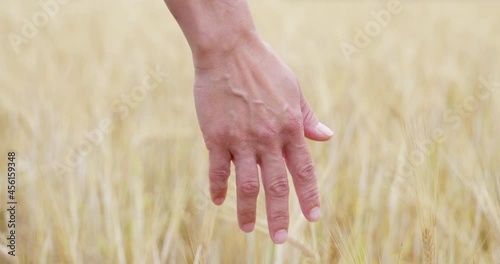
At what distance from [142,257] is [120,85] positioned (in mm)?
1022

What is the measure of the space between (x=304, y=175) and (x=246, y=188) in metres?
0.08

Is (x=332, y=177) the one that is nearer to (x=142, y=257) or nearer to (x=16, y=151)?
(x=142, y=257)

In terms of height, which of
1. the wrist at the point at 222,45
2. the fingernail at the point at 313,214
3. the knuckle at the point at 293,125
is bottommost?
the fingernail at the point at 313,214

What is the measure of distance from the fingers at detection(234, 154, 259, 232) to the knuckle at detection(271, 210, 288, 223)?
0.03m

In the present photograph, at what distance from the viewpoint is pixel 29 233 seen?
1.07 meters

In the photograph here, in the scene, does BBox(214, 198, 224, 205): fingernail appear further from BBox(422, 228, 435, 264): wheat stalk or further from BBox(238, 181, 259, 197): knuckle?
BBox(422, 228, 435, 264): wheat stalk

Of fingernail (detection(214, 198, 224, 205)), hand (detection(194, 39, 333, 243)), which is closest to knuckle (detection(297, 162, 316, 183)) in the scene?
hand (detection(194, 39, 333, 243))

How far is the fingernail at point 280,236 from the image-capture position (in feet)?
2.85

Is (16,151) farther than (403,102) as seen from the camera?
No

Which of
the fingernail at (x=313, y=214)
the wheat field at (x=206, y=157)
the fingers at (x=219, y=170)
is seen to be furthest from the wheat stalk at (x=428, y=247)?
the fingers at (x=219, y=170)

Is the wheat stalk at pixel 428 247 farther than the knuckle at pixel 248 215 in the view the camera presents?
No

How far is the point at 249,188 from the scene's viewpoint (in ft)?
2.87

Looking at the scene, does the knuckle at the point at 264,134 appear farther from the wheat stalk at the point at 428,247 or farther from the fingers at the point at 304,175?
the wheat stalk at the point at 428,247

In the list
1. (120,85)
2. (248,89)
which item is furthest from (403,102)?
(248,89)
